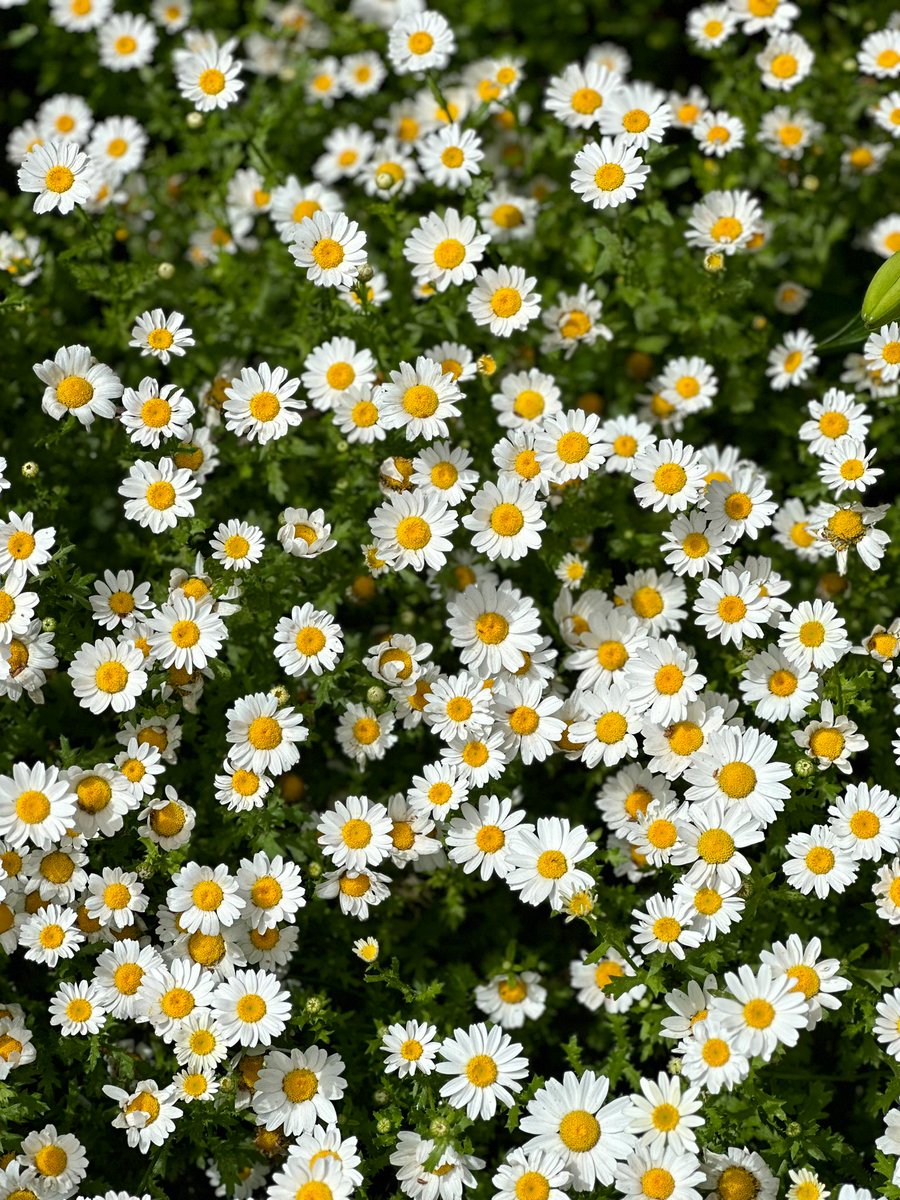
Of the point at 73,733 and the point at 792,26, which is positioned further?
the point at 792,26

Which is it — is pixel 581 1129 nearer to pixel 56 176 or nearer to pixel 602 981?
pixel 602 981

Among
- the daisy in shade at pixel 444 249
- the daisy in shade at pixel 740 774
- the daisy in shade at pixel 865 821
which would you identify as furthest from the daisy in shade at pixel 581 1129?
the daisy in shade at pixel 444 249

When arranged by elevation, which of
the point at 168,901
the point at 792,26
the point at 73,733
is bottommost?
the point at 168,901

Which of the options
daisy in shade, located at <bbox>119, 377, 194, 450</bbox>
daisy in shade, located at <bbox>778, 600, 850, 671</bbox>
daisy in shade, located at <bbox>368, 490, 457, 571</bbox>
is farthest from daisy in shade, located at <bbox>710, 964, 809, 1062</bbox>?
daisy in shade, located at <bbox>119, 377, 194, 450</bbox>

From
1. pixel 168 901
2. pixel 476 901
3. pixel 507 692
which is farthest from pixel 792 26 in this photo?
pixel 168 901

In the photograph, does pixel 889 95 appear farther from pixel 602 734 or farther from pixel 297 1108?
pixel 297 1108

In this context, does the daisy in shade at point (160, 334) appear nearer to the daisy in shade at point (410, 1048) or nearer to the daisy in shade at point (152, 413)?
the daisy in shade at point (152, 413)

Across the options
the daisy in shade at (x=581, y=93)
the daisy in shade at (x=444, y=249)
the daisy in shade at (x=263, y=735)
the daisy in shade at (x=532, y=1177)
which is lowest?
the daisy in shade at (x=532, y=1177)

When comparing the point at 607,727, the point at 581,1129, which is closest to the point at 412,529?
the point at 607,727
